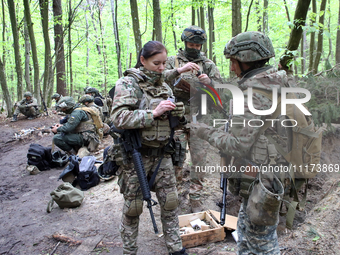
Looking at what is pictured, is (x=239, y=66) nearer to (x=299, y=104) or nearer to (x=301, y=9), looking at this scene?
(x=299, y=104)

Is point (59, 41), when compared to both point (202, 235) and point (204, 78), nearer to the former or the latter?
point (204, 78)

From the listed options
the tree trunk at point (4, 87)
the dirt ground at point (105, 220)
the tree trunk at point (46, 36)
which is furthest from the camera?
the tree trunk at point (4, 87)

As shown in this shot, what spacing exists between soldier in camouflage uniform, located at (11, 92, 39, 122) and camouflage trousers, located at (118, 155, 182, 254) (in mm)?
13438

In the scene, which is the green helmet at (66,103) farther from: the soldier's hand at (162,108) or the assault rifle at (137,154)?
the soldier's hand at (162,108)

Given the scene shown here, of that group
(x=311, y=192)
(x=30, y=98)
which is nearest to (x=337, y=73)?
(x=311, y=192)

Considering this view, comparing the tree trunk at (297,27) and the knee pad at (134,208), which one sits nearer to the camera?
the knee pad at (134,208)

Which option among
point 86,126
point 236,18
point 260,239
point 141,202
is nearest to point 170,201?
point 141,202

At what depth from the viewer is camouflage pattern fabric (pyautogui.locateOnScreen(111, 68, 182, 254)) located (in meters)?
2.31

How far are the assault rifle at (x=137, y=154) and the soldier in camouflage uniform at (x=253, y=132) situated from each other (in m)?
0.71

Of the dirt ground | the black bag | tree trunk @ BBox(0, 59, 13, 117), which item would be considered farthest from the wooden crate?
tree trunk @ BBox(0, 59, 13, 117)

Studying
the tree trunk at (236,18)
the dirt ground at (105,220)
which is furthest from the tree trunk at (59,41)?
the tree trunk at (236,18)

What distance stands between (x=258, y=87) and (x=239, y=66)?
1.21 feet

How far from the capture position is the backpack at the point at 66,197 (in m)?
4.14

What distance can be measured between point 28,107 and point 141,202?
1373 centimetres
